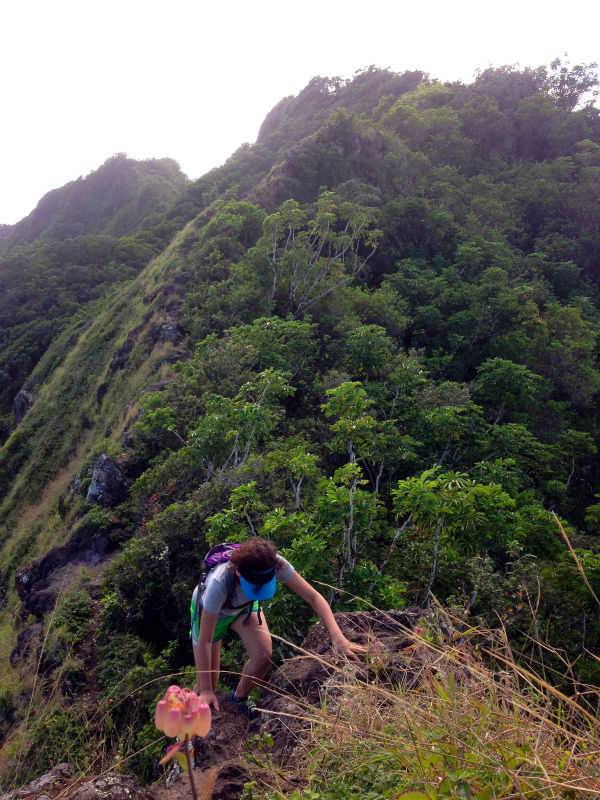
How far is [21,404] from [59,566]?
1299 centimetres

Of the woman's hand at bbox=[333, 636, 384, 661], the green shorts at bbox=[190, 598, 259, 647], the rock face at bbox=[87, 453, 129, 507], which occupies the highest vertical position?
the green shorts at bbox=[190, 598, 259, 647]

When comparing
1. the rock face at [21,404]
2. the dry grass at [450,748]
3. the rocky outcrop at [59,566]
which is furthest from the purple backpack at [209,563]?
the rock face at [21,404]

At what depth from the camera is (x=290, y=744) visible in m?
2.13

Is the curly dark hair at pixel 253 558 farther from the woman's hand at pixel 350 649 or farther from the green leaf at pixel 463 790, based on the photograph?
the green leaf at pixel 463 790

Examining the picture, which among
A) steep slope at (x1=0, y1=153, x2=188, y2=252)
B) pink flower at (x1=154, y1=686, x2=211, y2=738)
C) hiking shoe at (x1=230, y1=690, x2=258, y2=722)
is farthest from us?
steep slope at (x1=0, y1=153, x2=188, y2=252)

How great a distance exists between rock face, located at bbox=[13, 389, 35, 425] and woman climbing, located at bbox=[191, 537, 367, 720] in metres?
18.0

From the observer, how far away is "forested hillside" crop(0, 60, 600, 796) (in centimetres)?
383

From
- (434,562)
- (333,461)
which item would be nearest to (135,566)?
(333,461)

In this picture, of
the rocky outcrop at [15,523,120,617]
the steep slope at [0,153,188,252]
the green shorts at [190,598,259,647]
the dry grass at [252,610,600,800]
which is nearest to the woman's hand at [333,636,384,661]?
the dry grass at [252,610,600,800]

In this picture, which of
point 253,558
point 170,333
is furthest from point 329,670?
point 170,333

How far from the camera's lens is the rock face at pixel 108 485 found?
816cm

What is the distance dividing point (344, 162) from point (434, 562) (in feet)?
58.1

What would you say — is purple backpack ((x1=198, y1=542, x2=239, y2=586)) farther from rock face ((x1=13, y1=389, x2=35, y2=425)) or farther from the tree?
rock face ((x1=13, y1=389, x2=35, y2=425))

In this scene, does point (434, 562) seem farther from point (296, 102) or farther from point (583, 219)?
point (296, 102)
